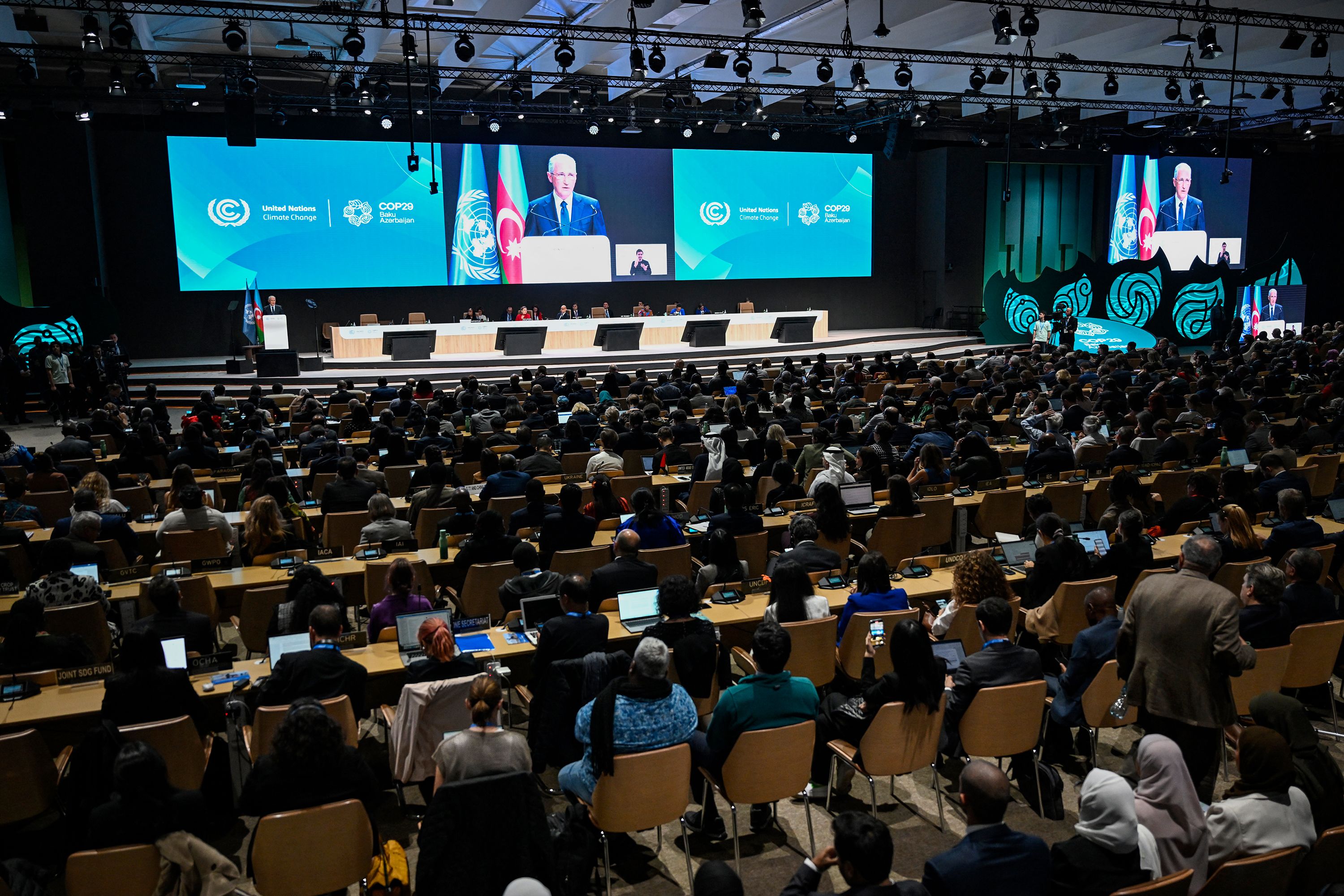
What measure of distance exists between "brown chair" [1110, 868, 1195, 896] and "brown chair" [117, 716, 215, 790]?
3594 millimetres

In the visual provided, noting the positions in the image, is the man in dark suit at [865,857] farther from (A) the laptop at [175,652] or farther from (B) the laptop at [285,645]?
(A) the laptop at [175,652]

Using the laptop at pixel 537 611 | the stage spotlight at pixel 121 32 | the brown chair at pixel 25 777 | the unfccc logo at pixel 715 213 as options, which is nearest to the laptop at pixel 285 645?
the brown chair at pixel 25 777

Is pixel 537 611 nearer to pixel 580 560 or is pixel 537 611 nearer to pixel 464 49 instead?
pixel 580 560

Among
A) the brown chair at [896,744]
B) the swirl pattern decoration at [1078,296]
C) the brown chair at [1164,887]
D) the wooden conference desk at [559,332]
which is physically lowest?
the brown chair at [896,744]

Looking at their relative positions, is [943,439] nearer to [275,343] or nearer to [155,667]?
[155,667]

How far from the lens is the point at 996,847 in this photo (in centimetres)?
306

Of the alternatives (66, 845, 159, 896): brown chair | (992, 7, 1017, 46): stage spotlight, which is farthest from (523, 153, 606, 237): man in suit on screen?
(66, 845, 159, 896): brown chair

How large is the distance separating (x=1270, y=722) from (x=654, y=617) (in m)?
3.02

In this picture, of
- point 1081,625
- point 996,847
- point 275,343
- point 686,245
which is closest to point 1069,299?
point 686,245

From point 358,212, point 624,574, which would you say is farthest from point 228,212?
point 624,574

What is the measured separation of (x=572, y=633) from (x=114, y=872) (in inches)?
83.9

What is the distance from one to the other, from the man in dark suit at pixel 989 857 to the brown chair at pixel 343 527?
18.8 ft

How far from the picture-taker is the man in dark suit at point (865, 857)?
285 cm

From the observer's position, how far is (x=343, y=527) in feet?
25.9
